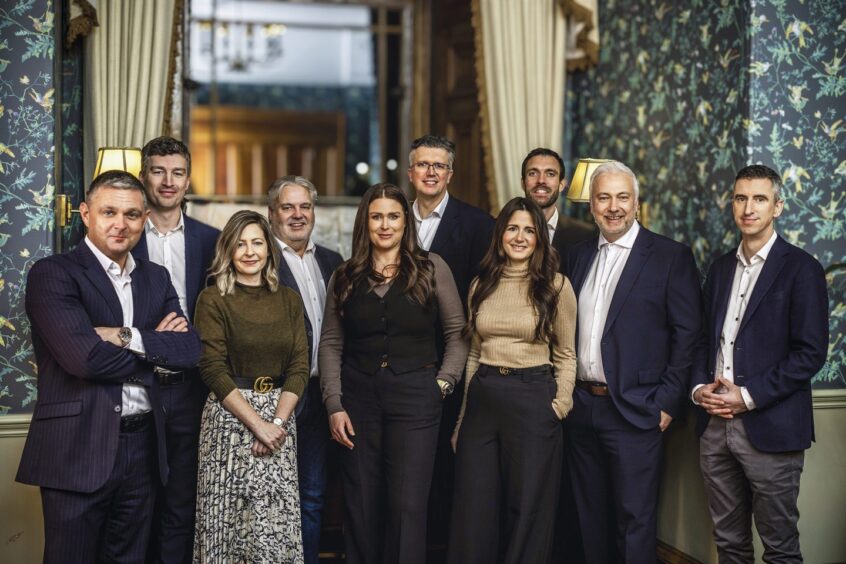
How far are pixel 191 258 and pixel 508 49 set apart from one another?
2.50 meters

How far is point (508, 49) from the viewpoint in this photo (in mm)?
5449

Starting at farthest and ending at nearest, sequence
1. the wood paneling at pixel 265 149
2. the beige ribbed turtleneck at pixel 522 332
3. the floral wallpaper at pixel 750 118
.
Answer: the wood paneling at pixel 265 149, the floral wallpaper at pixel 750 118, the beige ribbed turtleneck at pixel 522 332

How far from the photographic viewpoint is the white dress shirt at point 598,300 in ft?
12.5

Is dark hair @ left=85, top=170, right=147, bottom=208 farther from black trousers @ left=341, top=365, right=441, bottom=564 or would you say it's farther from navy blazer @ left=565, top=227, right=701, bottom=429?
navy blazer @ left=565, top=227, right=701, bottom=429

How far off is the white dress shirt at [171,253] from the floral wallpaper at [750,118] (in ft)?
7.63

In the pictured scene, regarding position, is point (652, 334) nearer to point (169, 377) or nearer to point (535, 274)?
point (535, 274)

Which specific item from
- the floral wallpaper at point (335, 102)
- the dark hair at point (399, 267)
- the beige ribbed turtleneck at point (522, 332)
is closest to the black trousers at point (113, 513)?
the dark hair at point (399, 267)

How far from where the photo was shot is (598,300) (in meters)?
3.84

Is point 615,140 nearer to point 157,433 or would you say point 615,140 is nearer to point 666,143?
point 666,143

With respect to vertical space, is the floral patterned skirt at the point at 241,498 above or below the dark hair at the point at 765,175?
below

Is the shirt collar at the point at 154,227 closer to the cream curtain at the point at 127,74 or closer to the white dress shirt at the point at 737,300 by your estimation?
the cream curtain at the point at 127,74

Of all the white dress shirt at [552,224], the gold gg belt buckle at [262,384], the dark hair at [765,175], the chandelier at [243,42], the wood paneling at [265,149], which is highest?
the chandelier at [243,42]

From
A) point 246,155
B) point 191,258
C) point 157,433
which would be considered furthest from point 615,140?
point 246,155

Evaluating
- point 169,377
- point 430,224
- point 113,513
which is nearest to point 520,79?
point 430,224
